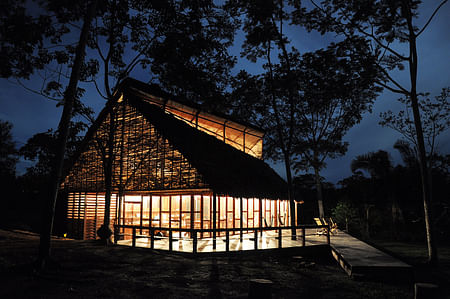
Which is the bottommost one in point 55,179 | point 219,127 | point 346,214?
point 346,214

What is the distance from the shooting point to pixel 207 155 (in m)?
16.7

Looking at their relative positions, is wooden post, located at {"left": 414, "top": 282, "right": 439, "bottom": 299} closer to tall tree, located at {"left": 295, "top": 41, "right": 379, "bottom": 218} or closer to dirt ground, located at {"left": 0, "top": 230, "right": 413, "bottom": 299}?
dirt ground, located at {"left": 0, "top": 230, "right": 413, "bottom": 299}

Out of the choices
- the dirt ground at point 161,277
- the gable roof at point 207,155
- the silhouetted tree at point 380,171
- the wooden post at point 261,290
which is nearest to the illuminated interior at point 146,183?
the gable roof at point 207,155

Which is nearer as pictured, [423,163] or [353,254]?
[353,254]

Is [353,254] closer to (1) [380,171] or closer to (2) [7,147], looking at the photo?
(1) [380,171]

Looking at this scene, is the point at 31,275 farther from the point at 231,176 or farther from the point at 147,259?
the point at 231,176

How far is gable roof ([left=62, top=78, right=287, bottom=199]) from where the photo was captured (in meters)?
14.4

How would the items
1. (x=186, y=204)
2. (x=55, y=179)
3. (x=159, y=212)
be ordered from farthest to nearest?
(x=159, y=212) < (x=186, y=204) < (x=55, y=179)

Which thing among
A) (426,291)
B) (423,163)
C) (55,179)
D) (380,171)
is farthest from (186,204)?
(380,171)

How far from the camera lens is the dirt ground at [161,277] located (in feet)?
22.5

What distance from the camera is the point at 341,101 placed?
72.6 feet

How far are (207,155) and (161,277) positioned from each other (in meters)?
8.87

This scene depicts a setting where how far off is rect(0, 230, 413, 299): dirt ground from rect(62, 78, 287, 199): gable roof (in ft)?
12.8

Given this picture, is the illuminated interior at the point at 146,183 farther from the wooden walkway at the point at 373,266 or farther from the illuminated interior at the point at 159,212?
the wooden walkway at the point at 373,266
